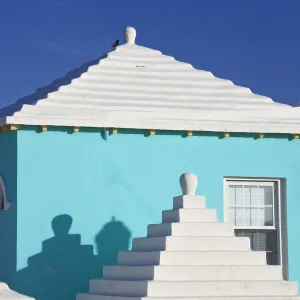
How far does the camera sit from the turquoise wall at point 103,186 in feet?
44.8

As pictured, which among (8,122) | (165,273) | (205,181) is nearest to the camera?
(165,273)

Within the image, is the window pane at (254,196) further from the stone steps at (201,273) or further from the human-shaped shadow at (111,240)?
the stone steps at (201,273)

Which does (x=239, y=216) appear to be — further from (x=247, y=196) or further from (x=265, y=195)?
(x=265, y=195)

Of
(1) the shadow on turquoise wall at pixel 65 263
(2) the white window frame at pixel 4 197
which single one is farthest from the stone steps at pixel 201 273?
(2) the white window frame at pixel 4 197

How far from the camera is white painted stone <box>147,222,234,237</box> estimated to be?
12047mm

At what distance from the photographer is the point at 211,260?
11.8 meters

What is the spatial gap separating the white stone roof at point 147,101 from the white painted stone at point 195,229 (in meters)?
2.35

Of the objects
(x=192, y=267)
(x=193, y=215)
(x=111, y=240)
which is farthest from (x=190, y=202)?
(x=111, y=240)

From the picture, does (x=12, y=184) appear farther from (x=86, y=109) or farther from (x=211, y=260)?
(x=211, y=260)

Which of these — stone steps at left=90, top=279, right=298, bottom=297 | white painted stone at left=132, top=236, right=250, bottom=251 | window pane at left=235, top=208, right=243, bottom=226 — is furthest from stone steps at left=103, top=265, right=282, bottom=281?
window pane at left=235, top=208, right=243, bottom=226

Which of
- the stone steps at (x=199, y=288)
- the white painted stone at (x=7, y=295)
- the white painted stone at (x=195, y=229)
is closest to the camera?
the white painted stone at (x=7, y=295)

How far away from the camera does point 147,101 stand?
14.5 m

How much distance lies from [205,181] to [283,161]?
1272 mm

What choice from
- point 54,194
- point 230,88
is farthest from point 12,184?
point 230,88
